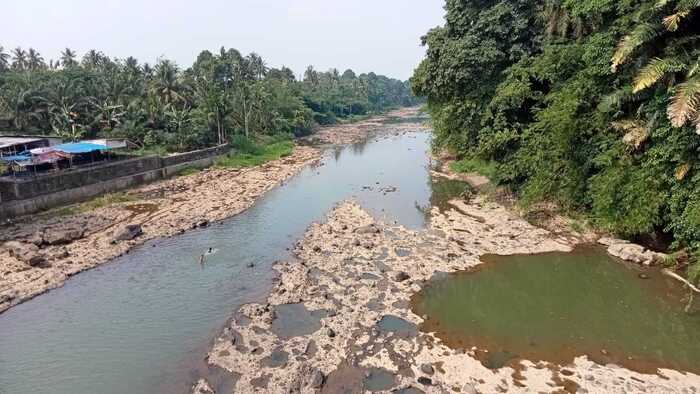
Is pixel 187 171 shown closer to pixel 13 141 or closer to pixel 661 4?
pixel 13 141

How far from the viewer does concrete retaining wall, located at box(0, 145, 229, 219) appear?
28.6m

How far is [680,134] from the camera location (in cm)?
1686

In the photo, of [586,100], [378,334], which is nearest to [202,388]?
[378,334]

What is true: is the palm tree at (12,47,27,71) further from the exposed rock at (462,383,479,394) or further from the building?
the exposed rock at (462,383,479,394)

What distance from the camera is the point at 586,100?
22359 millimetres

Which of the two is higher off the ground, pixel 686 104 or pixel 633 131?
pixel 686 104

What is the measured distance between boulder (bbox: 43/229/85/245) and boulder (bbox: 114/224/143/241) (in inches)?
89.2

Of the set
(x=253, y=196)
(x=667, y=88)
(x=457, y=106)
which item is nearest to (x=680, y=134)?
(x=667, y=88)

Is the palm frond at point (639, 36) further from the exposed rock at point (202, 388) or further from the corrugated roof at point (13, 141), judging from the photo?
the corrugated roof at point (13, 141)

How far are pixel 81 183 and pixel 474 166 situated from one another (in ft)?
97.8

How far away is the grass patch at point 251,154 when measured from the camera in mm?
49188

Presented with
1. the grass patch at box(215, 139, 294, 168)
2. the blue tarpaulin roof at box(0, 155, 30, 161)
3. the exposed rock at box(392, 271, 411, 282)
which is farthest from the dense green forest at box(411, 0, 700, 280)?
the blue tarpaulin roof at box(0, 155, 30, 161)

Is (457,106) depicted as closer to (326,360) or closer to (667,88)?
(667,88)

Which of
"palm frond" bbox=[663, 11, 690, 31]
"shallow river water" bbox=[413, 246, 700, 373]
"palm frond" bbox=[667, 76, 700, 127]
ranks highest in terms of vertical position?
"palm frond" bbox=[663, 11, 690, 31]
